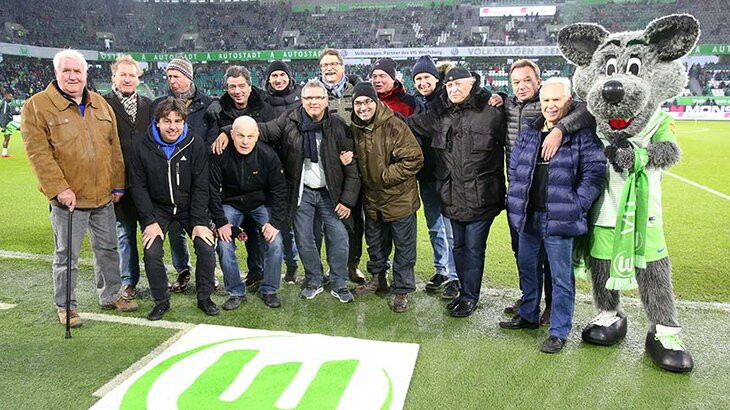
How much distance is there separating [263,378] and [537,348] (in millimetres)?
1808

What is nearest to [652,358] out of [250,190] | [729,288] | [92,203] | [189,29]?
[729,288]

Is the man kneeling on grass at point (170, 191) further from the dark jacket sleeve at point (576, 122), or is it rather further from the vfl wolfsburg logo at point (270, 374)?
the dark jacket sleeve at point (576, 122)

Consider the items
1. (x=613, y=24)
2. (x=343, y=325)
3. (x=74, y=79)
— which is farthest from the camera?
(x=613, y=24)

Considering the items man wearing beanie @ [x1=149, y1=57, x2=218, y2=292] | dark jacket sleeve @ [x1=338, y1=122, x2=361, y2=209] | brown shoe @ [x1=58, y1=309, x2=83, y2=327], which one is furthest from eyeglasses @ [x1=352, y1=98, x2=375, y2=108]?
brown shoe @ [x1=58, y1=309, x2=83, y2=327]

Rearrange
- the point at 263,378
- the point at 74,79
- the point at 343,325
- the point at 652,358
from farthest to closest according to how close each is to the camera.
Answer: the point at 343,325
the point at 74,79
the point at 652,358
the point at 263,378

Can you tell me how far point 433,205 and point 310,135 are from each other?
1.30 m

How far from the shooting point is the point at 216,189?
162 inches

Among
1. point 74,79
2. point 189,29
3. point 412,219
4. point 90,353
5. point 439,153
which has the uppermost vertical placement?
point 189,29

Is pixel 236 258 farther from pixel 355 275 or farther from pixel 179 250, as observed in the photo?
pixel 355 275

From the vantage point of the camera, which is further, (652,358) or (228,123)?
(228,123)

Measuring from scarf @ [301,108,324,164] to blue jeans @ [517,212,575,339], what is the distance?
1709 mm

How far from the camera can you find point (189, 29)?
139 feet

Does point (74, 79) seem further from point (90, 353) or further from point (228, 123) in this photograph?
point (90, 353)

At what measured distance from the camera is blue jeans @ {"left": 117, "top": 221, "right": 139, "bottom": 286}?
439cm
